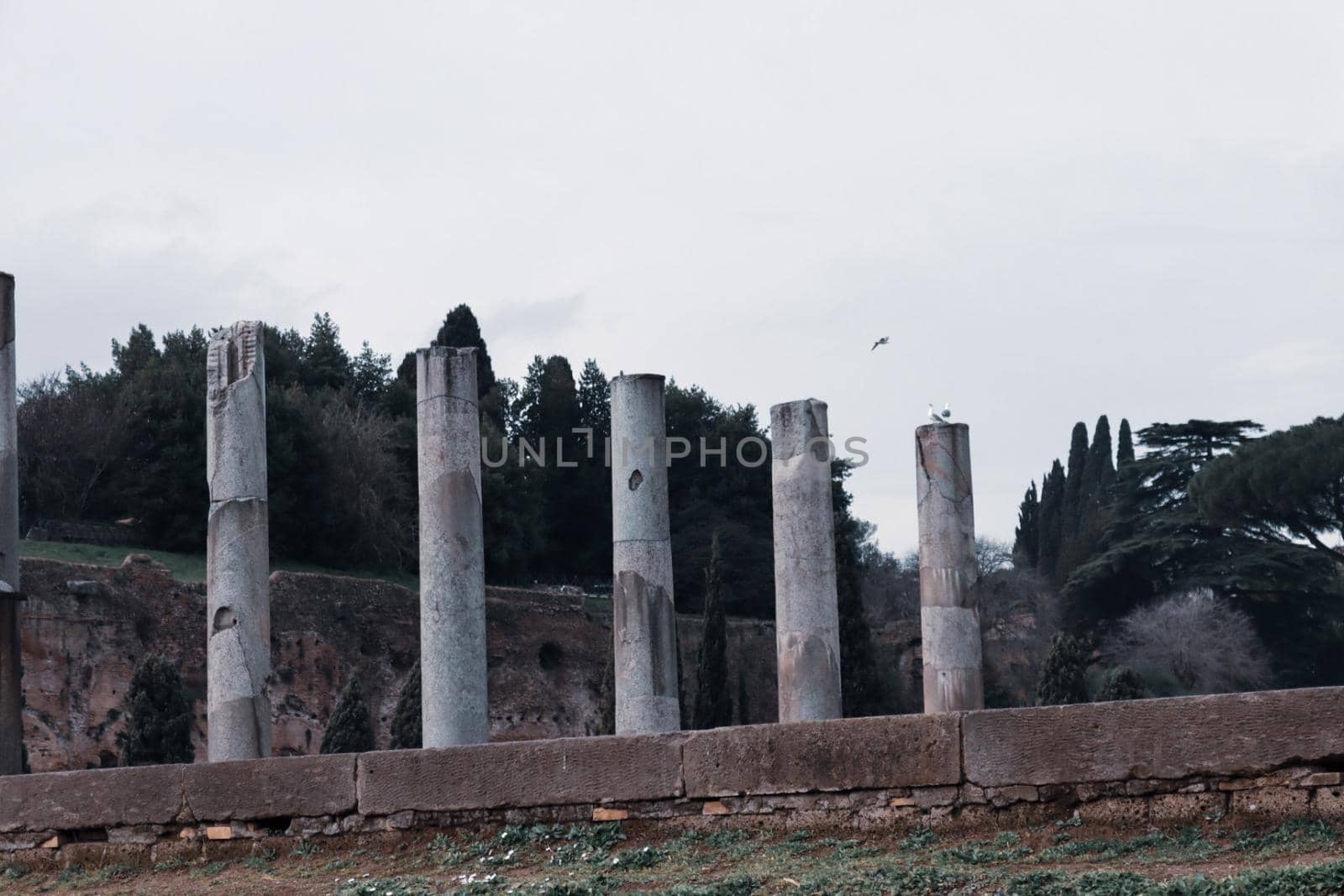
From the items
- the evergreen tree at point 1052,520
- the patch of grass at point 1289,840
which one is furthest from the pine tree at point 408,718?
the evergreen tree at point 1052,520

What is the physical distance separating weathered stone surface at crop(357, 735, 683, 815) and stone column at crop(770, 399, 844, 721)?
651 centimetres

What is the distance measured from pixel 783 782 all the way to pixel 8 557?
699cm

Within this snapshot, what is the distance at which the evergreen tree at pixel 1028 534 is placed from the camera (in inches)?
2250

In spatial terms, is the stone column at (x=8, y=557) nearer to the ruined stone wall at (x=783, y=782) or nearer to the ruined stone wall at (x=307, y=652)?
the ruined stone wall at (x=783, y=782)

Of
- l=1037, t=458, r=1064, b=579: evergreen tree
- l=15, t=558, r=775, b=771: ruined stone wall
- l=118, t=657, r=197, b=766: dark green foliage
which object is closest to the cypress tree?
l=1037, t=458, r=1064, b=579: evergreen tree

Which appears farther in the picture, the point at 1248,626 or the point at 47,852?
the point at 1248,626

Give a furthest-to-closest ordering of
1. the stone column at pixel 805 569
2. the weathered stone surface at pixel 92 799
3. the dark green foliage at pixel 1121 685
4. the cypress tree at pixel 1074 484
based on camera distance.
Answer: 1. the cypress tree at pixel 1074 484
2. the dark green foliage at pixel 1121 685
3. the stone column at pixel 805 569
4. the weathered stone surface at pixel 92 799

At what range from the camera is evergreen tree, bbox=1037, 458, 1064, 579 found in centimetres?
5447

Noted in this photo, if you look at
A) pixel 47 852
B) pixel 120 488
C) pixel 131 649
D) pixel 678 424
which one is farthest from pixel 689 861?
pixel 678 424

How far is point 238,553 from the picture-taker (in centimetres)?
1543

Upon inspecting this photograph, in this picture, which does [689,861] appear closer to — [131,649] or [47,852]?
[47,852]

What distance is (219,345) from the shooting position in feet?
52.0

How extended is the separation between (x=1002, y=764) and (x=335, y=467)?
1241 inches

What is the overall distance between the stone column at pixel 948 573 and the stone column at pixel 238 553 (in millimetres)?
6422
